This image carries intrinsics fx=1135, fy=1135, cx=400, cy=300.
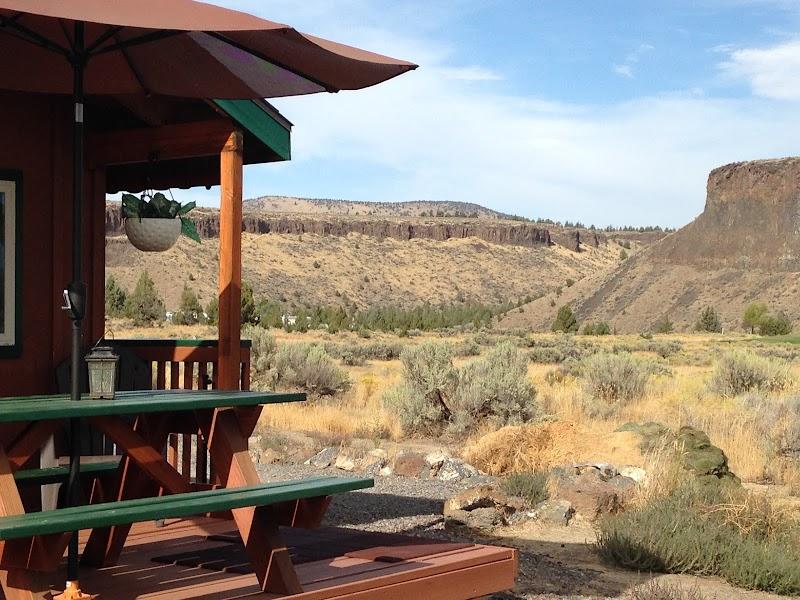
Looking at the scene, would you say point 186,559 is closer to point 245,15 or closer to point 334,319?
point 245,15

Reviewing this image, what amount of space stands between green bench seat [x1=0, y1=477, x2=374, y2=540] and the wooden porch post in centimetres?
241

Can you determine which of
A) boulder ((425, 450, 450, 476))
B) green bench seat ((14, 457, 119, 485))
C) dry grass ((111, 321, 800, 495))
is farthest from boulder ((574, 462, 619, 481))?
green bench seat ((14, 457, 119, 485))

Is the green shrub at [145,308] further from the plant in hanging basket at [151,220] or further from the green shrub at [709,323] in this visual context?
the plant in hanging basket at [151,220]

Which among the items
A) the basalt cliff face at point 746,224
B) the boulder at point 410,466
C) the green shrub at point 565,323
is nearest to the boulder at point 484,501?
the boulder at point 410,466

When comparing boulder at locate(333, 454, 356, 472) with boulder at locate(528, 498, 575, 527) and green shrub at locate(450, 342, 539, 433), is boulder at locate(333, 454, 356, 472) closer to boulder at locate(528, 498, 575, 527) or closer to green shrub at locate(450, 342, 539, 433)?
boulder at locate(528, 498, 575, 527)

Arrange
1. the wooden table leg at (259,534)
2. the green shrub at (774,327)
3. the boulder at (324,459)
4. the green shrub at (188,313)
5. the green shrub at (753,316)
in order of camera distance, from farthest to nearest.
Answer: the green shrub at (753,316), the green shrub at (774,327), the green shrub at (188,313), the boulder at (324,459), the wooden table leg at (259,534)

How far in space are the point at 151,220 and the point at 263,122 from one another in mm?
1074

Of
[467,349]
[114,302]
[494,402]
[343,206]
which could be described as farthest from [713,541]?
[343,206]

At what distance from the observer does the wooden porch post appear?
23.8ft

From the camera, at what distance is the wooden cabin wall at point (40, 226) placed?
306 inches

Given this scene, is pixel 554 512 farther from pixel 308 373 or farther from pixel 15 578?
pixel 308 373

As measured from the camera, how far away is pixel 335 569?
5578 millimetres

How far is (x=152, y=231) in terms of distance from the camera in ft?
26.5

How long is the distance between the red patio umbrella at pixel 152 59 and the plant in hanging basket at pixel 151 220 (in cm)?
149
